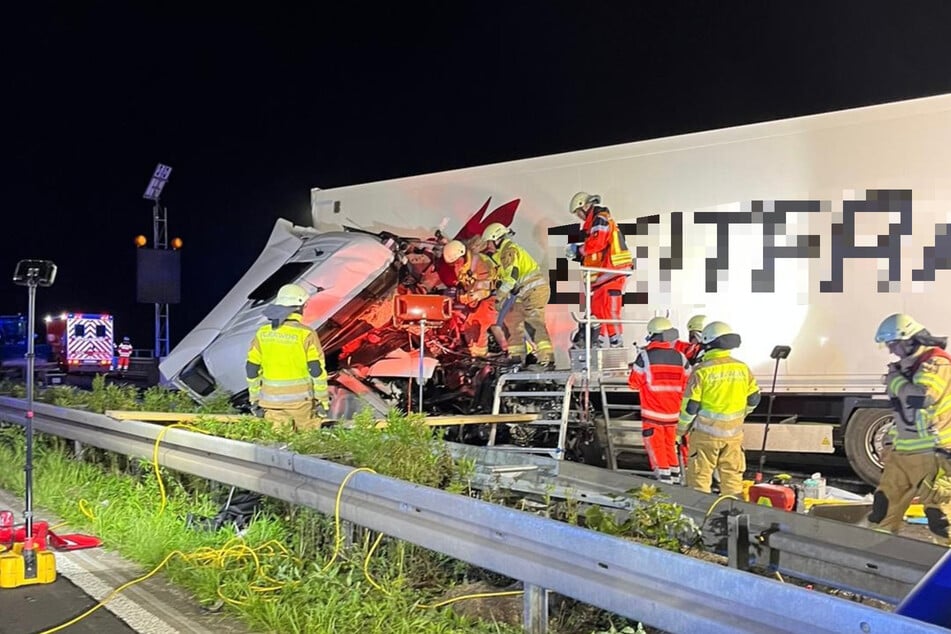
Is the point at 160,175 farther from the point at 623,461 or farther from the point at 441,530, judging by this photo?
the point at 441,530

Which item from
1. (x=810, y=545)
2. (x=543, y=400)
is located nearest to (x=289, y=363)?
(x=543, y=400)

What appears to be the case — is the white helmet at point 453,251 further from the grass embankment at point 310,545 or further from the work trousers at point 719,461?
the grass embankment at point 310,545

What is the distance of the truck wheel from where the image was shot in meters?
8.30

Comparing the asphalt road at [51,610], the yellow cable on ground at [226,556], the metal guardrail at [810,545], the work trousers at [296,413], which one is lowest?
the asphalt road at [51,610]

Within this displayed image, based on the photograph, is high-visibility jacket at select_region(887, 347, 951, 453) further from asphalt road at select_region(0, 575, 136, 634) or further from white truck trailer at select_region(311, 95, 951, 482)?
asphalt road at select_region(0, 575, 136, 634)

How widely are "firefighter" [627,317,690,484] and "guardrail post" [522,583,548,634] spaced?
14.5 ft

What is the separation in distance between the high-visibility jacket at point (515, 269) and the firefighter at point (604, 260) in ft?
1.85

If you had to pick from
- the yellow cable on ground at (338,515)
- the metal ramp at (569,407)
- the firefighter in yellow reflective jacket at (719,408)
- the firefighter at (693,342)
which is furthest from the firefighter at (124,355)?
the yellow cable on ground at (338,515)

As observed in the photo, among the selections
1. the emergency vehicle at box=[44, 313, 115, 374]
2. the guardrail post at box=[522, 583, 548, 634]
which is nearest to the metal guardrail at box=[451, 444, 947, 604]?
the guardrail post at box=[522, 583, 548, 634]

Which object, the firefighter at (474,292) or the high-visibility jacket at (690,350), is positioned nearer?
the high-visibility jacket at (690,350)

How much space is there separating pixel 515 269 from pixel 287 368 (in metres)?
3.38

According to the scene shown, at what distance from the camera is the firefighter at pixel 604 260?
9008 millimetres

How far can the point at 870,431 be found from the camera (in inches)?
328

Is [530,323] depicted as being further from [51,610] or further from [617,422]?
[51,610]
